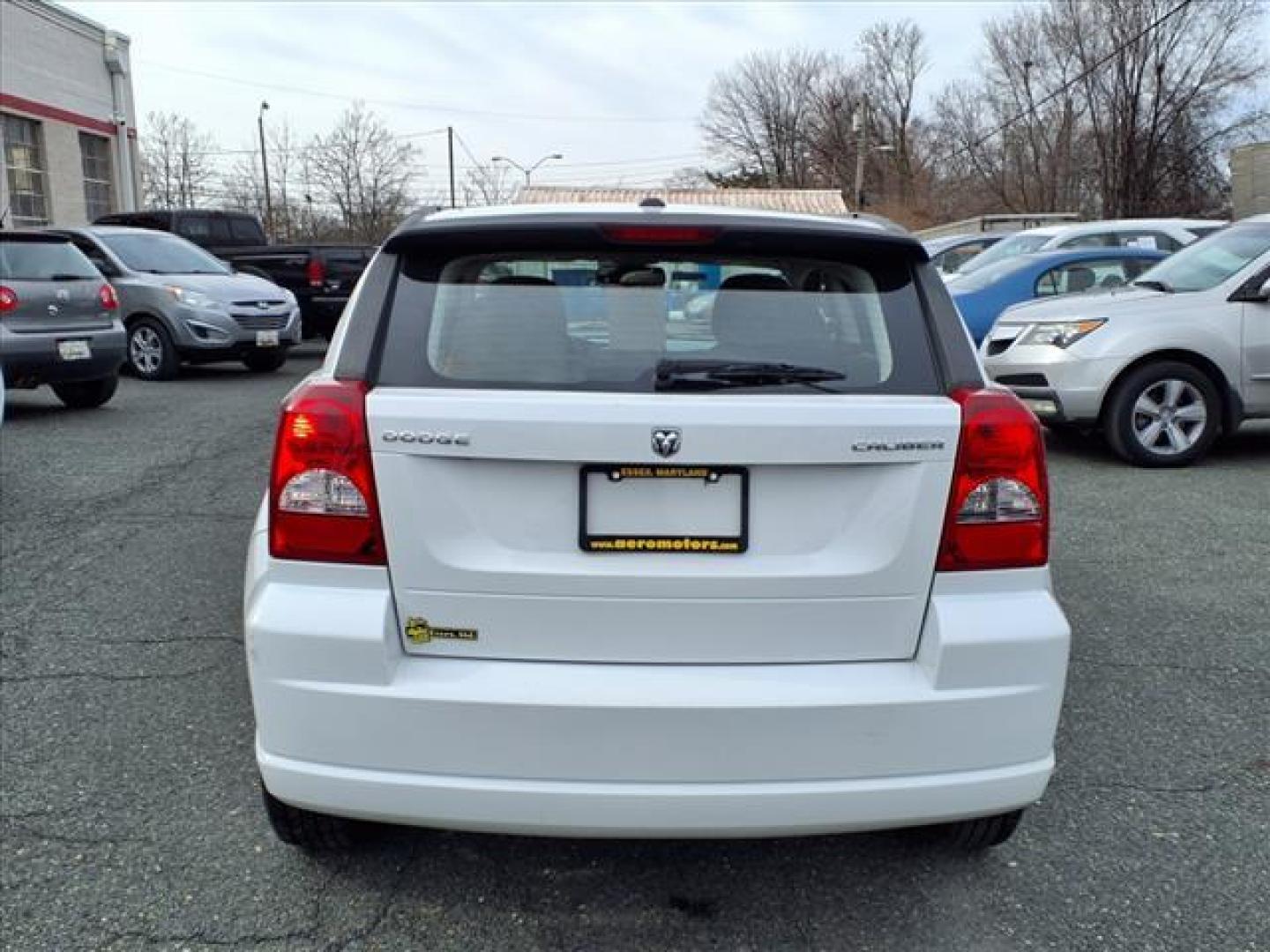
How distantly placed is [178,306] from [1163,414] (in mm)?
9984

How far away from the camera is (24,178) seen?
74.1 ft

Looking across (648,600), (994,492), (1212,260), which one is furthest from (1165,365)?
(648,600)

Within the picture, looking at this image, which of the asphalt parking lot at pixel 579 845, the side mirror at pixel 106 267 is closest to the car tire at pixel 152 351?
the side mirror at pixel 106 267

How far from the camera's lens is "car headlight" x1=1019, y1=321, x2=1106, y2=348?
7.62 m

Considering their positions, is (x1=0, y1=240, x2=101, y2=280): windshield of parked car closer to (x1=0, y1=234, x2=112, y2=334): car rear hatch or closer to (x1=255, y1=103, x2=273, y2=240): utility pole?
(x1=0, y1=234, x2=112, y2=334): car rear hatch

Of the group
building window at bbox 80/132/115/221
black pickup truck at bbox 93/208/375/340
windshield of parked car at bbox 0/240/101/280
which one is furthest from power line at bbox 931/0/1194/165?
windshield of parked car at bbox 0/240/101/280

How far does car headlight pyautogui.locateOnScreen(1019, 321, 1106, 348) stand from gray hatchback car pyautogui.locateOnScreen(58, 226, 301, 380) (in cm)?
859

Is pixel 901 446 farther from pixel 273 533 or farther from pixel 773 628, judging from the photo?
pixel 273 533

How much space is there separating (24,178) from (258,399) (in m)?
15.6

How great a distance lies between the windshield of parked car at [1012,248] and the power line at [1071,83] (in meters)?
28.4

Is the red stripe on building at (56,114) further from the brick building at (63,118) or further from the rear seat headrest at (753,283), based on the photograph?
the rear seat headrest at (753,283)

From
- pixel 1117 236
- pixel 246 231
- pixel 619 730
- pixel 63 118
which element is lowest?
pixel 619 730

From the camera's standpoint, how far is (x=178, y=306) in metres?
12.1

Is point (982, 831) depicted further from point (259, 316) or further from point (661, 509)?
point (259, 316)
